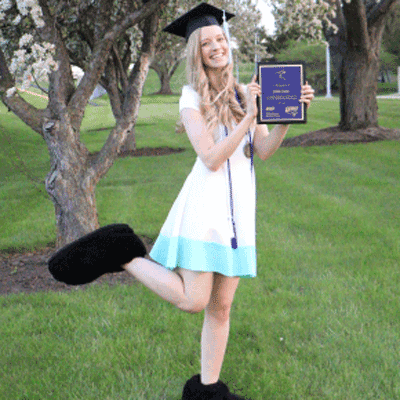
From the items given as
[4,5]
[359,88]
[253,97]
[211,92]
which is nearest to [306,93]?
[253,97]

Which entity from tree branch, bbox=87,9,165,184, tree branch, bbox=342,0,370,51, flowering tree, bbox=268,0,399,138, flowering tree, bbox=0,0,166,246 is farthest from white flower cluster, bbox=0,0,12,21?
flowering tree, bbox=268,0,399,138

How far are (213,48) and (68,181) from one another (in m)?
3.03

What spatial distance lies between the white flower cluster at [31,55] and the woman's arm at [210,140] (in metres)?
2.77

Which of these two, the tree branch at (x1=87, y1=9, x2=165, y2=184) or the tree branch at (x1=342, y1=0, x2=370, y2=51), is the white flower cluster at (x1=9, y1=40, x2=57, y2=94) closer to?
the tree branch at (x1=87, y1=9, x2=165, y2=184)

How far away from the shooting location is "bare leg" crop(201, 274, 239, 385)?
9.36 ft

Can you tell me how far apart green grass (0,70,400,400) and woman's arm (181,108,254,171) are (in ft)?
4.87

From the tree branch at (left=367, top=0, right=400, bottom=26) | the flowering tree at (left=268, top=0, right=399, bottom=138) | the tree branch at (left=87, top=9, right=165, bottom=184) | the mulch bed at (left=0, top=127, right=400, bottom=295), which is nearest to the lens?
the mulch bed at (left=0, top=127, right=400, bottom=295)

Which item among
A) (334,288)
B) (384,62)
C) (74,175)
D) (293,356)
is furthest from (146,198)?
(384,62)

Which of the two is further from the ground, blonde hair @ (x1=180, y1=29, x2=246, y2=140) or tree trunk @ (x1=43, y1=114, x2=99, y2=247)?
blonde hair @ (x1=180, y1=29, x2=246, y2=140)

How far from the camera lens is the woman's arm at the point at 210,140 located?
8.45 ft

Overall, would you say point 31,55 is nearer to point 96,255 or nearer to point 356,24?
point 96,255

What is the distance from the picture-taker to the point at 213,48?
2.78m

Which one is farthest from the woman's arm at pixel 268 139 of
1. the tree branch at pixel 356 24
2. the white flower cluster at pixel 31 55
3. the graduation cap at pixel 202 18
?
the tree branch at pixel 356 24

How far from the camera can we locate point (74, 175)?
5.45 m
